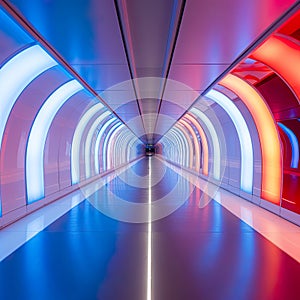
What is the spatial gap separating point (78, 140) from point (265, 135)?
8.16m

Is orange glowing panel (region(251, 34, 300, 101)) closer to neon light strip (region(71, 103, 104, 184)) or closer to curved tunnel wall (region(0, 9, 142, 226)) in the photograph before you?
curved tunnel wall (region(0, 9, 142, 226))

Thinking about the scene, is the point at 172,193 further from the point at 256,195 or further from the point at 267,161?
the point at 267,161

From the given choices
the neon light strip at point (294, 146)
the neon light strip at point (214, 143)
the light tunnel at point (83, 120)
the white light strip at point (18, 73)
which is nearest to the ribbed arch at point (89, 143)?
the light tunnel at point (83, 120)

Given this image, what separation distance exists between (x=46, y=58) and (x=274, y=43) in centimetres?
432

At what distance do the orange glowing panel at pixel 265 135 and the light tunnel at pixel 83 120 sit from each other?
27 mm

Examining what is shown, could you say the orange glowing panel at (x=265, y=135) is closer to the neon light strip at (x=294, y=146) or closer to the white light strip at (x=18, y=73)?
the neon light strip at (x=294, y=146)

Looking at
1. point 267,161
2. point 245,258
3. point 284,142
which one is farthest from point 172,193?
point 245,258

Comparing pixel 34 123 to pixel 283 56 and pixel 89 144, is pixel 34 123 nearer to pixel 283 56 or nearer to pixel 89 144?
pixel 283 56

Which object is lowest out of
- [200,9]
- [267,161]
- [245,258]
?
[245,258]

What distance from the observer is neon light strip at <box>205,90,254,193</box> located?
10656mm

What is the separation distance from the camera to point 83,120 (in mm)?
13773

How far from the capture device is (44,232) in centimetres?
662

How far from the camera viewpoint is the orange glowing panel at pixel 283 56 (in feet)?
18.4

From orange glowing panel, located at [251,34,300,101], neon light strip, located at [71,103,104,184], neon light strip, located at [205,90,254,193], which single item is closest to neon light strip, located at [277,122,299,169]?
orange glowing panel, located at [251,34,300,101]
